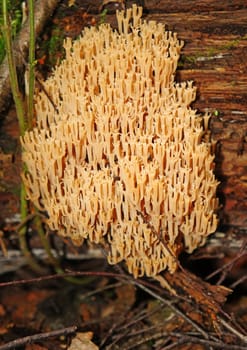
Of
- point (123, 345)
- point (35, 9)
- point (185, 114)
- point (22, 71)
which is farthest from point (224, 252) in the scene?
point (35, 9)

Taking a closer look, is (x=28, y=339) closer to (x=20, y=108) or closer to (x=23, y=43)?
(x=20, y=108)

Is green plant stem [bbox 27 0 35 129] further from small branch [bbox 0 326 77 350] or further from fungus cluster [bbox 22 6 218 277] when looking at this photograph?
small branch [bbox 0 326 77 350]

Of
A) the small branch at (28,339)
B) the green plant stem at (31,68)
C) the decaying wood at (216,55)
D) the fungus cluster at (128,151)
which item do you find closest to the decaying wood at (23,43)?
the decaying wood at (216,55)

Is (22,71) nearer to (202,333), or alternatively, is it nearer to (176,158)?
(176,158)

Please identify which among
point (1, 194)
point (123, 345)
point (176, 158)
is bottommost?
point (123, 345)

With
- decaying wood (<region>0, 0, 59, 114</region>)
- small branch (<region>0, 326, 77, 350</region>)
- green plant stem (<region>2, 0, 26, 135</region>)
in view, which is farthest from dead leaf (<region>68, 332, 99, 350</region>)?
decaying wood (<region>0, 0, 59, 114</region>)

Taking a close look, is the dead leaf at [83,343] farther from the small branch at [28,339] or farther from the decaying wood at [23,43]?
the decaying wood at [23,43]
